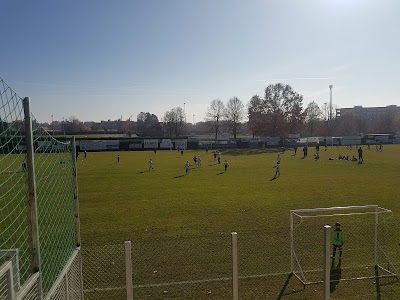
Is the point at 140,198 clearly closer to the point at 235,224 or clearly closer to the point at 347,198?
the point at 235,224

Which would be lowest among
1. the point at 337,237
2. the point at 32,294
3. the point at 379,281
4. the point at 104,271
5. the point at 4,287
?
the point at 379,281

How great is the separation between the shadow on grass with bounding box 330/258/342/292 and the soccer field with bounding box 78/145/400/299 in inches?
6.0

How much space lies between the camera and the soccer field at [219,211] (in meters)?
9.20

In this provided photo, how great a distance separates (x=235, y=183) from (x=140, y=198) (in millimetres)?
7922

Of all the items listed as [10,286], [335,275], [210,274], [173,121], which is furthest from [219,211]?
[173,121]

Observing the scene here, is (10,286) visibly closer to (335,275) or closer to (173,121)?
(335,275)

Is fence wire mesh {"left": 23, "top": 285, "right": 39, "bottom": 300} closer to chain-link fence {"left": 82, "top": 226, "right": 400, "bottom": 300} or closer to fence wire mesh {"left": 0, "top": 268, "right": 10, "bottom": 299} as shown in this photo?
fence wire mesh {"left": 0, "top": 268, "right": 10, "bottom": 299}

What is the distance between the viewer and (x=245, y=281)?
871 centimetres

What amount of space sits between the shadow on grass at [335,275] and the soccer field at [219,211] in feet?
0.50

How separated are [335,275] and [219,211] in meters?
7.81

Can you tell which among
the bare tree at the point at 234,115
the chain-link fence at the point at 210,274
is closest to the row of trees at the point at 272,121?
the bare tree at the point at 234,115

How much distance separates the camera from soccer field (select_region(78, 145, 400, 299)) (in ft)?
30.2

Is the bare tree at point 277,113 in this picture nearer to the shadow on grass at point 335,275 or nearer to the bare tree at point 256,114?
the bare tree at point 256,114

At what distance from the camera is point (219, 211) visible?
16.4m
